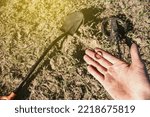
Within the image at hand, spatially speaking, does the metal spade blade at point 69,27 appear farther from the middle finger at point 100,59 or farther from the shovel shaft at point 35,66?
the middle finger at point 100,59

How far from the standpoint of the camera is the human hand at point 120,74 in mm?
2980

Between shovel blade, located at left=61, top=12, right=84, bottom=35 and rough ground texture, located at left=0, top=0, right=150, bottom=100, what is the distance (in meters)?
0.06

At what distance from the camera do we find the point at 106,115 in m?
3.11

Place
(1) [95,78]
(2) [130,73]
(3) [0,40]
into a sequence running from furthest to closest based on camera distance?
(3) [0,40], (1) [95,78], (2) [130,73]

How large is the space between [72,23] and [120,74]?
2.80 ft

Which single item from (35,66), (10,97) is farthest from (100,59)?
(10,97)

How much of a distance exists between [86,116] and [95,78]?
0.46 m

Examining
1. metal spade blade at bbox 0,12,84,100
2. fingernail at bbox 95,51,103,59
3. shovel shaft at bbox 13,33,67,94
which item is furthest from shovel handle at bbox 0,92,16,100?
fingernail at bbox 95,51,103,59

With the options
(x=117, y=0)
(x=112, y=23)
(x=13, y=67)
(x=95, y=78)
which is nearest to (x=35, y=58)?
(x=13, y=67)

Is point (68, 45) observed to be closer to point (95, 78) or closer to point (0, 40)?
point (95, 78)

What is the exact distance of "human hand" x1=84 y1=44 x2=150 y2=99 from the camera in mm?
2980

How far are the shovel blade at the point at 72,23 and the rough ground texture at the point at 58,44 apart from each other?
63 mm

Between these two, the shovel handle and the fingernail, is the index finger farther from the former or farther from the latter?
the shovel handle

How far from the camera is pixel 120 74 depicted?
3.22 m
